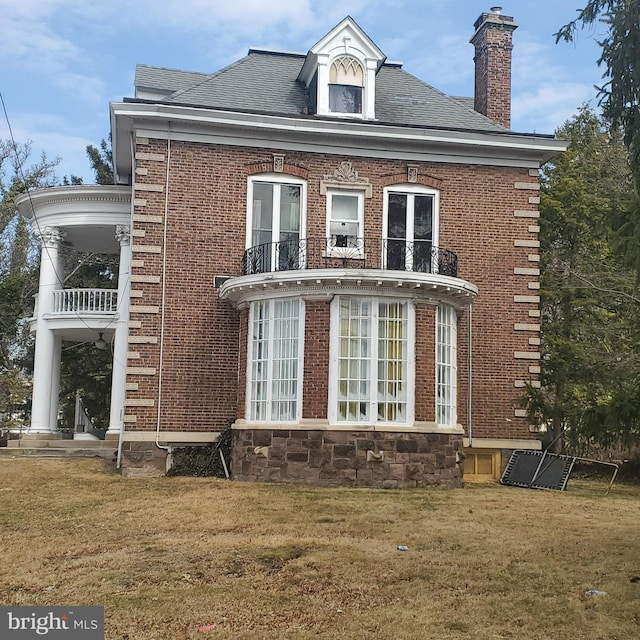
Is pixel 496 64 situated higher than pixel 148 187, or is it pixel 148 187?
pixel 496 64

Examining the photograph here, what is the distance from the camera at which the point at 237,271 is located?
705 inches

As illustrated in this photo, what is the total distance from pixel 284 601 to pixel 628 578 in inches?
138

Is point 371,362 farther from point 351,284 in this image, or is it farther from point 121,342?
point 121,342

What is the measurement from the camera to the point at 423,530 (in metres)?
10.9

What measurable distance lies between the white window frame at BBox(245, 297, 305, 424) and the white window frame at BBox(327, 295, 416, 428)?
1.93 ft

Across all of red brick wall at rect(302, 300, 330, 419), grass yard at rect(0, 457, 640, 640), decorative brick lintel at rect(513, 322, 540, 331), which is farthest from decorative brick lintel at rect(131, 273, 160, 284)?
decorative brick lintel at rect(513, 322, 540, 331)

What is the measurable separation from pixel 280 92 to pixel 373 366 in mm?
7906

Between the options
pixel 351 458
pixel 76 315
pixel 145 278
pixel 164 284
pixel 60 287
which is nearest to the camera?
pixel 351 458

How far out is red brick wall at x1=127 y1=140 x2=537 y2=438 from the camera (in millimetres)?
17344

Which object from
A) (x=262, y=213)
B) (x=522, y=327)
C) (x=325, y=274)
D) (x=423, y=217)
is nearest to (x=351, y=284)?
(x=325, y=274)

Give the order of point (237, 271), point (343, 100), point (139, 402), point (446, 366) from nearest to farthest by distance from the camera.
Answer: point (446, 366)
point (139, 402)
point (237, 271)
point (343, 100)

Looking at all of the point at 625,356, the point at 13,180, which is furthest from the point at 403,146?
the point at 13,180

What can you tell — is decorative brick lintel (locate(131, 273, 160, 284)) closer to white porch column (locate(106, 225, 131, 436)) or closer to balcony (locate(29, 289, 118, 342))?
white porch column (locate(106, 225, 131, 436))

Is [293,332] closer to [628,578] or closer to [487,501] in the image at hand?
[487,501]
